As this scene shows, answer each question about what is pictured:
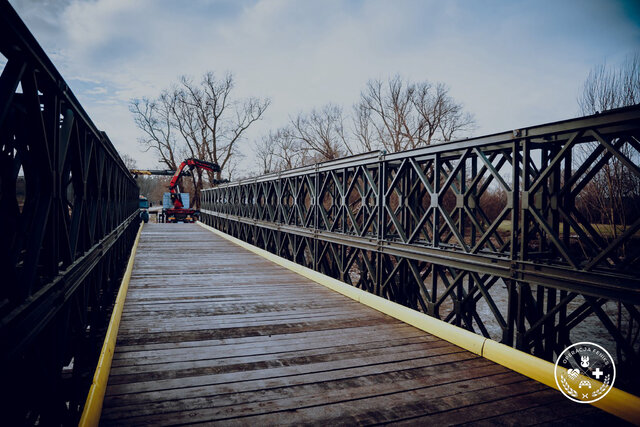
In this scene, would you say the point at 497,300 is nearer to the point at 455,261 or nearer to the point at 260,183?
the point at 260,183

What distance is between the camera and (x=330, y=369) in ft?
11.4

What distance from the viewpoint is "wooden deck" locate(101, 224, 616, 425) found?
2746mm

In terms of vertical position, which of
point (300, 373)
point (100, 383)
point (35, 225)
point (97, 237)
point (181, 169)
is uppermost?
point (181, 169)

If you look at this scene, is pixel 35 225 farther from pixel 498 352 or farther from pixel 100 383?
pixel 498 352

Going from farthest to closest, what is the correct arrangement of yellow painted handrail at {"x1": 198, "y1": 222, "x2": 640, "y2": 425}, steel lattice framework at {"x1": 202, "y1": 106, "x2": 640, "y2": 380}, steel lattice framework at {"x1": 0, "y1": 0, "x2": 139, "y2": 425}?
steel lattice framework at {"x1": 202, "y1": 106, "x2": 640, "y2": 380}
yellow painted handrail at {"x1": 198, "y1": 222, "x2": 640, "y2": 425}
steel lattice framework at {"x1": 0, "y1": 0, "x2": 139, "y2": 425}

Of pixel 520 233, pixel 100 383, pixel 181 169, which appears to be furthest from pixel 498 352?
pixel 181 169

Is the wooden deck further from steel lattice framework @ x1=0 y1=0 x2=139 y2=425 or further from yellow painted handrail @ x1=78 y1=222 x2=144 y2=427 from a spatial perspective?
steel lattice framework @ x1=0 y1=0 x2=139 y2=425

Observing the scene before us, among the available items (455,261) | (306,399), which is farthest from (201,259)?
(306,399)

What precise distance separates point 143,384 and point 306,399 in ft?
4.30

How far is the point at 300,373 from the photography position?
3379 mm

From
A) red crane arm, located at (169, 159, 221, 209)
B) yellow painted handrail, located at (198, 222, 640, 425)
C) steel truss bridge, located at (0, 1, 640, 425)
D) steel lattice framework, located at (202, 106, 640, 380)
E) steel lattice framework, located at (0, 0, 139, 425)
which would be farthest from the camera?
red crane arm, located at (169, 159, 221, 209)

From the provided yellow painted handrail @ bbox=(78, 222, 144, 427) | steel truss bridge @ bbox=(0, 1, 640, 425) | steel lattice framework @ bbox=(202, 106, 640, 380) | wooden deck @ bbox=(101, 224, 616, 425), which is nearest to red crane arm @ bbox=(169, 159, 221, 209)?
steel lattice framework @ bbox=(202, 106, 640, 380)

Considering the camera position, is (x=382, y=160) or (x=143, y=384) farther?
(x=382, y=160)

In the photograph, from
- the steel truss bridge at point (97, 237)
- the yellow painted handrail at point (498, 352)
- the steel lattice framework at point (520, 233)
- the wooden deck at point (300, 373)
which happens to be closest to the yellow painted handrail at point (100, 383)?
the wooden deck at point (300, 373)
